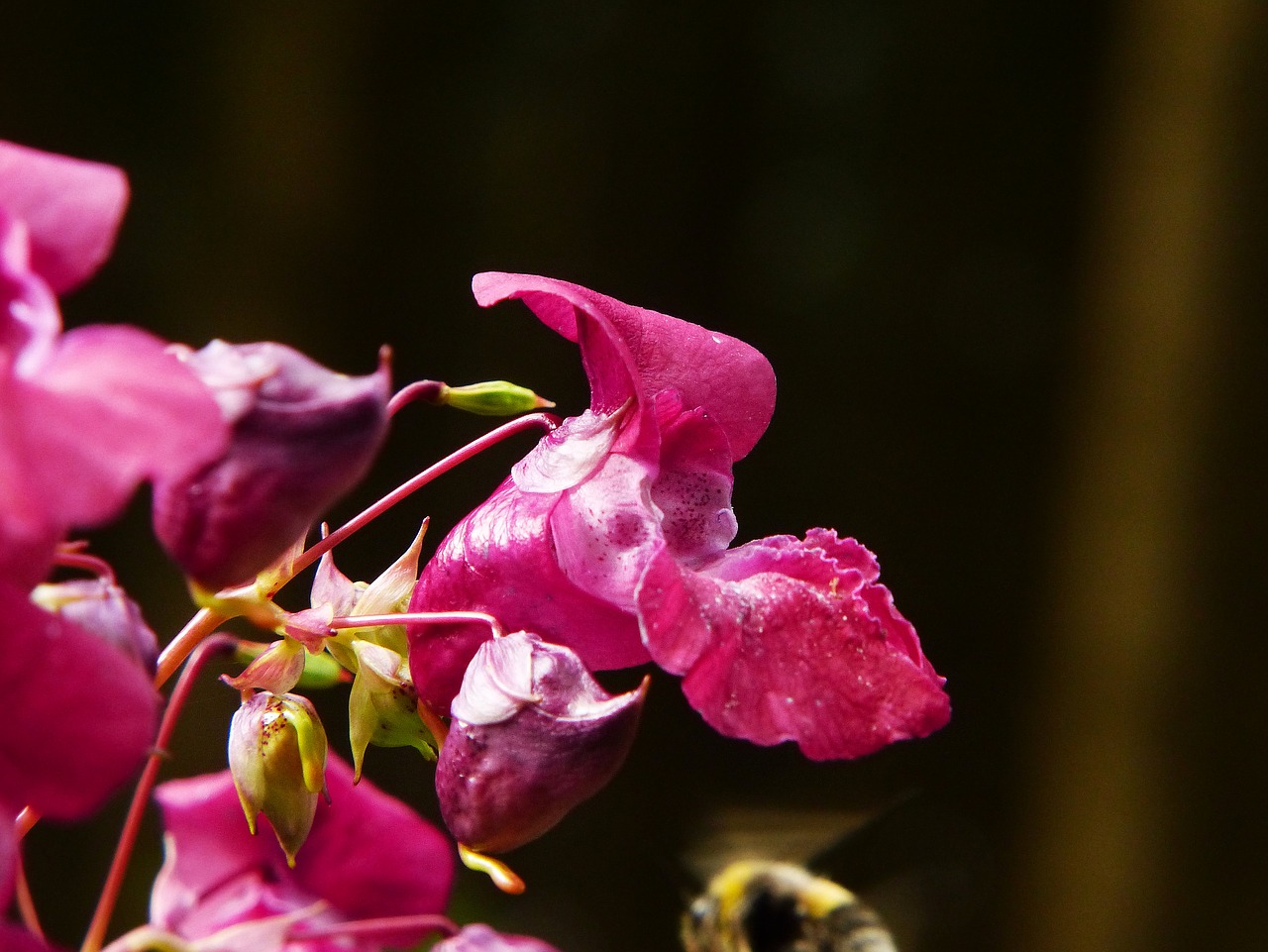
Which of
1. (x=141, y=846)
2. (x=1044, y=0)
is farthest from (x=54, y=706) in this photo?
(x=1044, y=0)

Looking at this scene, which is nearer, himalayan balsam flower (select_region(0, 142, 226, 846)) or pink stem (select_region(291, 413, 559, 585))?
himalayan balsam flower (select_region(0, 142, 226, 846))

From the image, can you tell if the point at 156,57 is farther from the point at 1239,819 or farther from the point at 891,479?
the point at 1239,819

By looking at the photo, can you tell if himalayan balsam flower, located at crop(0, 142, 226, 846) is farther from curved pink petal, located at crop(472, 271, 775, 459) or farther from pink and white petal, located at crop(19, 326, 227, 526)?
curved pink petal, located at crop(472, 271, 775, 459)

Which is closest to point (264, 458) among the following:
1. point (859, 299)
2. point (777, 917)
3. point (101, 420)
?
point (101, 420)

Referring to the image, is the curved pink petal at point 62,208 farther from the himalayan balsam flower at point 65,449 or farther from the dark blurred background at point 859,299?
the dark blurred background at point 859,299

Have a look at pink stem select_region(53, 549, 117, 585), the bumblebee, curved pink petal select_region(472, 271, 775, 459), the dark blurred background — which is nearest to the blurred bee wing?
the bumblebee

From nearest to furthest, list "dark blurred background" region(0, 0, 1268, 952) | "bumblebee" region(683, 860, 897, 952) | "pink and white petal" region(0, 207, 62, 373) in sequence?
"pink and white petal" region(0, 207, 62, 373) < "bumblebee" region(683, 860, 897, 952) < "dark blurred background" region(0, 0, 1268, 952)
